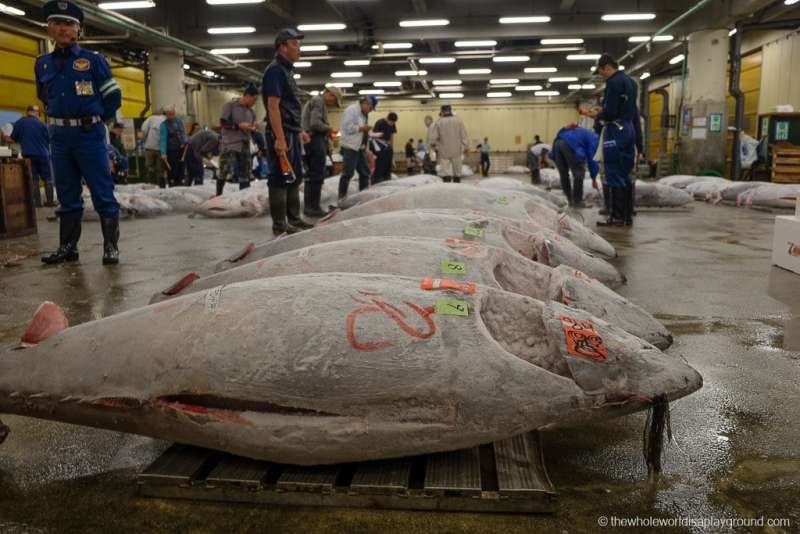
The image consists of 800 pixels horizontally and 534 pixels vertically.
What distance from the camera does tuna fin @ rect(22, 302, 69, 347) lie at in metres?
2.02

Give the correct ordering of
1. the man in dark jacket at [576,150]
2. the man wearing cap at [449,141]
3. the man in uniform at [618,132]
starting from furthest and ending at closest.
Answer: the man wearing cap at [449,141]
the man in dark jacket at [576,150]
the man in uniform at [618,132]

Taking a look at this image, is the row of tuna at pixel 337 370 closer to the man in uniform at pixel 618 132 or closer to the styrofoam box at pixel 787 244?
the styrofoam box at pixel 787 244

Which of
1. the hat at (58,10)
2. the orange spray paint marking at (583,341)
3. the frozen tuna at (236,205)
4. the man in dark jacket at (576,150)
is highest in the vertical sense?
the hat at (58,10)

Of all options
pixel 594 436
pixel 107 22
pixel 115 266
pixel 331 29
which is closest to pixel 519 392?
pixel 594 436

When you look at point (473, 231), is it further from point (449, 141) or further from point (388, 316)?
point (449, 141)

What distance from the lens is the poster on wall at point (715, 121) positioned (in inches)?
623

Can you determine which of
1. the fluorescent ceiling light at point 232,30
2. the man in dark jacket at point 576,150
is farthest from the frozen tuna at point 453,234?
the fluorescent ceiling light at point 232,30

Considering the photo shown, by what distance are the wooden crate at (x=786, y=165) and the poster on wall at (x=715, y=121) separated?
A: 2.31 metres

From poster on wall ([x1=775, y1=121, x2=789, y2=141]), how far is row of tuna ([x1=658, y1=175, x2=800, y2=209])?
3157mm

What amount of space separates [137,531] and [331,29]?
765 inches

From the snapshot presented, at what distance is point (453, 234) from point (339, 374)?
1.90m

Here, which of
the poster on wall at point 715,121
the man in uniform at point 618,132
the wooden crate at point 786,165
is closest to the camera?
the man in uniform at point 618,132

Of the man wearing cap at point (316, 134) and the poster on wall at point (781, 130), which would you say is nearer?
the man wearing cap at point (316, 134)

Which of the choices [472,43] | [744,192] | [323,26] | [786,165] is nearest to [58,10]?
[744,192]
